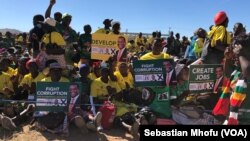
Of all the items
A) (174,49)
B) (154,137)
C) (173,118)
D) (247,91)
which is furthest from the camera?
(174,49)

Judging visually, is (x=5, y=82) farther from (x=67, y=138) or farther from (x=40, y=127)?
(x=67, y=138)

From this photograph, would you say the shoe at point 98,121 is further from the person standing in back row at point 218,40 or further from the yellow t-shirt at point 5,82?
the person standing in back row at point 218,40

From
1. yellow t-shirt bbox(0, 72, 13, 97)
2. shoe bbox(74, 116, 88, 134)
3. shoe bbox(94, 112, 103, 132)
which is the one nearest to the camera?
shoe bbox(94, 112, 103, 132)

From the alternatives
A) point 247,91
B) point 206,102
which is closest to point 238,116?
point 247,91

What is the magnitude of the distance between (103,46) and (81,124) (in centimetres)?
225

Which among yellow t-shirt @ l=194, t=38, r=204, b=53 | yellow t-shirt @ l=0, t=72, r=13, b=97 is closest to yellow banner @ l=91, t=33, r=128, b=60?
yellow t-shirt @ l=0, t=72, r=13, b=97

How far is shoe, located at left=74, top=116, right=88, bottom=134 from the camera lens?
28.4ft

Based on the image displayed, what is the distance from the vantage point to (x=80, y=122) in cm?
870

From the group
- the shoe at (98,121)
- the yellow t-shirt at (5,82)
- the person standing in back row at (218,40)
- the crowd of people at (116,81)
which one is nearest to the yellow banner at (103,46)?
the crowd of people at (116,81)

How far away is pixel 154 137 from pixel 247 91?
2.36m

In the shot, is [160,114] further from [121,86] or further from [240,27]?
[240,27]

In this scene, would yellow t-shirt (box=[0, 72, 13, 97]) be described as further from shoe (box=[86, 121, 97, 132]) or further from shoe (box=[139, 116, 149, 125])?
shoe (box=[139, 116, 149, 125])

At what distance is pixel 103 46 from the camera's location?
10359 millimetres

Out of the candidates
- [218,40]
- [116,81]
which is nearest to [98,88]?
[116,81]
